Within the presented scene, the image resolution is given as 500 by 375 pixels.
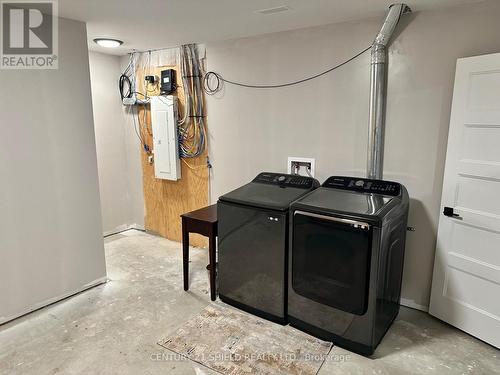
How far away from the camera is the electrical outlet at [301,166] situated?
3070mm

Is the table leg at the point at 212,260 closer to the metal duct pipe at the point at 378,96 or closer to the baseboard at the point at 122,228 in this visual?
the metal duct pipe at the point at 378,96

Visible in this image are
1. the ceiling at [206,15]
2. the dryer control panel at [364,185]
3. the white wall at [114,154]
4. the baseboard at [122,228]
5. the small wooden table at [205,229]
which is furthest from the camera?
the baseboard at [122,228]

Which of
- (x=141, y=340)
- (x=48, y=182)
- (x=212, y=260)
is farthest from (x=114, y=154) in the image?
(x=141, y=340)

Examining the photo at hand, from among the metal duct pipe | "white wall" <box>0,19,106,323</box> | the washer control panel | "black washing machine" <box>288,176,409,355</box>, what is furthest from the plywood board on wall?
the metal duct pipe

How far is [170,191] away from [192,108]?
110 centimetres

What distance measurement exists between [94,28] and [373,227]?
2842 millimetres

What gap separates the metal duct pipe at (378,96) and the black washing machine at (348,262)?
0.24m

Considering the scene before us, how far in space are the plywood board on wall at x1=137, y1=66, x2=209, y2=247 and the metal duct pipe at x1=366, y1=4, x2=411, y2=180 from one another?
1.88 meters

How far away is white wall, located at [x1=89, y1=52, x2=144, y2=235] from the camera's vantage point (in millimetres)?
4117

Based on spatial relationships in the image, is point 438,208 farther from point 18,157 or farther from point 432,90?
point 18,157

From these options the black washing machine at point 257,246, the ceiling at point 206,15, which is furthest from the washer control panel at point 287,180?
the ceiling at point 206,15

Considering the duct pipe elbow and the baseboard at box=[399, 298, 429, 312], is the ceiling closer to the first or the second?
the duct pipe elbow

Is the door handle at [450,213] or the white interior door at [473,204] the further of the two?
the door handle at [450,213]

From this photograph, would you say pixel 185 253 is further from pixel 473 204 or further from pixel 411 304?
pixel 473 204
